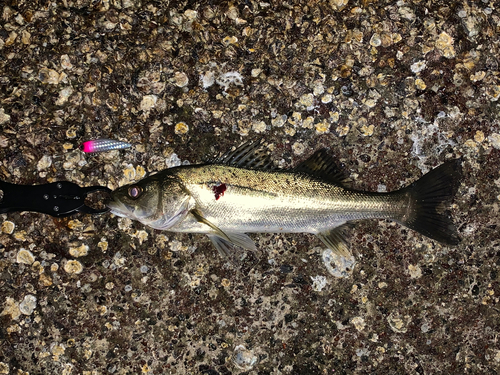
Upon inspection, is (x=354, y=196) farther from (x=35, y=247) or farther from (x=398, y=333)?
(x=35, y=247)

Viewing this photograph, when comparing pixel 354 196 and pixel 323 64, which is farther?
pixel 323 64

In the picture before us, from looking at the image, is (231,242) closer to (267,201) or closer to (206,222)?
(206,222)

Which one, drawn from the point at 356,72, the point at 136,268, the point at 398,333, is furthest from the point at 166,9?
the point at 398,333

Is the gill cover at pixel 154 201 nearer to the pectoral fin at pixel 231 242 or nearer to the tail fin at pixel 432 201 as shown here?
the pectoral fin at pixel 231 242

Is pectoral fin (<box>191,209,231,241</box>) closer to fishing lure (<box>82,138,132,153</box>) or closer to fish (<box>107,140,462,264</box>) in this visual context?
fish (<box>107,140,462,264</box>)

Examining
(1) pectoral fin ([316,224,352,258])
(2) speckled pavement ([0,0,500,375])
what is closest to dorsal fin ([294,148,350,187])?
(2) speckled pavement ([0,0,500,375])

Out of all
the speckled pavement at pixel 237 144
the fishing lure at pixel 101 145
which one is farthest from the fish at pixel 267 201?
the fishing lure at pixel 101 145

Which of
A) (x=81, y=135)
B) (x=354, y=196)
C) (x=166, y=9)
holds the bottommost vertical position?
(x=81, y=135)
